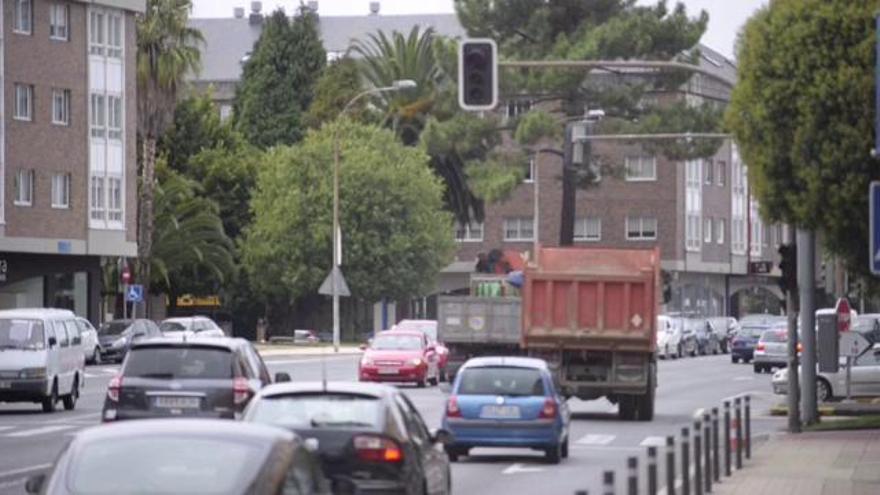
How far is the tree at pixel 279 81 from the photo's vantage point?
117 metres

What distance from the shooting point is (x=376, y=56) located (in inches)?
4304

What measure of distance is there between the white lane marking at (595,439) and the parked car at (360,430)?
15895 mm

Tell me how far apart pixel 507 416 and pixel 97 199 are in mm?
51141

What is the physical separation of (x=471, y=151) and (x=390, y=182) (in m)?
11.4

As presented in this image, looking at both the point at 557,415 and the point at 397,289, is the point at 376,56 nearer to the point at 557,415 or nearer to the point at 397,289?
the point at 397,289

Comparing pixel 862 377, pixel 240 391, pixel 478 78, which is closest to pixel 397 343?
pixel 862 377

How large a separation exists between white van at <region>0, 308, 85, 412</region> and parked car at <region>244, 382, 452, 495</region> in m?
22.2

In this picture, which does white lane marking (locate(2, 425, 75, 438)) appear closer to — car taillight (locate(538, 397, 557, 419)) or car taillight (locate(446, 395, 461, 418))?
car taillight (locate(446, 395, 461, 418))

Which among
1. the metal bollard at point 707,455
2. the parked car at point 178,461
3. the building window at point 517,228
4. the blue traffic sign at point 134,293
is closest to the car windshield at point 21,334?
the metal bollard at point 707,455

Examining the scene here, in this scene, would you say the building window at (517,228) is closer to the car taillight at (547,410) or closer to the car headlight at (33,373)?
the car headlight at (33,373)

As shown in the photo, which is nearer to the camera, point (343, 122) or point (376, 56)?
point (343, 122)

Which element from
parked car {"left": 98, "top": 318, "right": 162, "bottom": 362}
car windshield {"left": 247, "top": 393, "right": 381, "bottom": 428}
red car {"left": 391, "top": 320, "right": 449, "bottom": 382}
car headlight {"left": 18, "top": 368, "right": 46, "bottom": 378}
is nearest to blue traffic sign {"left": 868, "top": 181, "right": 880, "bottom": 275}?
car windshield {"left": 247, "top": 393, "right": 381, "bottom": 428}

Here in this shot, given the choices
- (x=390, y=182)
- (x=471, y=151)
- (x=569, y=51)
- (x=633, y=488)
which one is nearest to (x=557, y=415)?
(x=633, y=488)

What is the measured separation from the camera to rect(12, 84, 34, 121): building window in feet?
245
